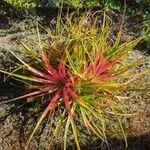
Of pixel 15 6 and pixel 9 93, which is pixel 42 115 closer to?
pixel 9 93

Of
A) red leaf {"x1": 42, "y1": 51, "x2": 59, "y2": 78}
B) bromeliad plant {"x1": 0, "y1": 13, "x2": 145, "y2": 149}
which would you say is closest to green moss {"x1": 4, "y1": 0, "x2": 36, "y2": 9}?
bromeliad plant {"x1": 0, "y1": 13, "x2": 145, "y2": 149}

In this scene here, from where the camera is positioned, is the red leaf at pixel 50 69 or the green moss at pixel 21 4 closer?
the red leaf at pixel 50 69

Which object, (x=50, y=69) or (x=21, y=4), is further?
(x=21, y=4)

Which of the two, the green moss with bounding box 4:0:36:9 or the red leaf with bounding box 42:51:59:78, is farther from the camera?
the green moss with bounding box 4:0:36:9

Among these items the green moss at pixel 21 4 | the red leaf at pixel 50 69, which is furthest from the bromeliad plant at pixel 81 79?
the green moss at pixel 21 4

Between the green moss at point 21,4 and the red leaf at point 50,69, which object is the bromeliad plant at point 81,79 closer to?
the red leaf at point 50,69

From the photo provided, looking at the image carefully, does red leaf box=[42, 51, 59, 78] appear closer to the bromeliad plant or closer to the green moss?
the bromeliad plant

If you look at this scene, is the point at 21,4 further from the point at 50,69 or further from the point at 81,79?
the point at 81,79

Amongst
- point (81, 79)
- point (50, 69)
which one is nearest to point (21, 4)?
point (50, 69)
